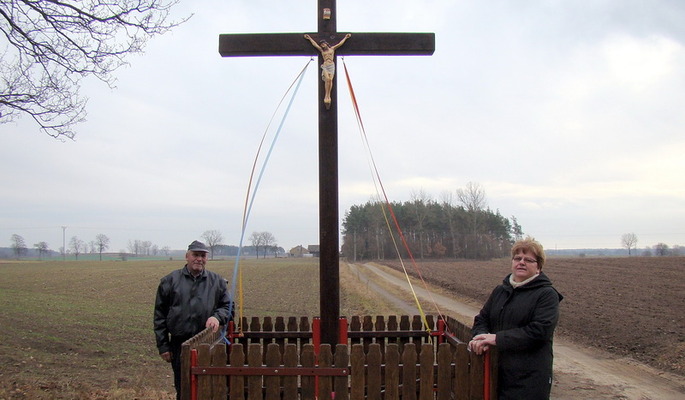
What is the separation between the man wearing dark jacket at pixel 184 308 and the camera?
196 inches

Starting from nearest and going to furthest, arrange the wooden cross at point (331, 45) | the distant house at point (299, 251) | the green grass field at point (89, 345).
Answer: the wooden cross at point (331, 45) → the green grass field at point (89, 345) → the distant house at point (299, 251)

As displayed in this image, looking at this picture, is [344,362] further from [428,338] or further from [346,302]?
[346,302]

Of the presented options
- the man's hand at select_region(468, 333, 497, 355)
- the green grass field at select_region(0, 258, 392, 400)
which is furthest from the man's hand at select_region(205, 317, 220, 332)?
the man's hand at select_region(468, 333, 497, 355)

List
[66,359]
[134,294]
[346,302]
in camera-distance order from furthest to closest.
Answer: [134,294], [346,302], [66,359]

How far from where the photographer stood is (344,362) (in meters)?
3.80

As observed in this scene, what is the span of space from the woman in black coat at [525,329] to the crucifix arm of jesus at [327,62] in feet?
6.72

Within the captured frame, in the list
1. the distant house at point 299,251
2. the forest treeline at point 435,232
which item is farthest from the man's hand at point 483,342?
the distant house at point 299,251

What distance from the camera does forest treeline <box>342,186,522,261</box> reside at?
300 feet

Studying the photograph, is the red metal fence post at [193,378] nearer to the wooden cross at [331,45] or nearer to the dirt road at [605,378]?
the wooden cross at [331,45]

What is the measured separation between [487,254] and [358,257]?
73.5 feet

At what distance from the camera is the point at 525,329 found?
11.8ft

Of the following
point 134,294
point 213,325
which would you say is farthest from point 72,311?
point 213,325

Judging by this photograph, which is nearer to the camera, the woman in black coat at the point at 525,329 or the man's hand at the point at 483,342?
the woman in black coat at the point at 525,329

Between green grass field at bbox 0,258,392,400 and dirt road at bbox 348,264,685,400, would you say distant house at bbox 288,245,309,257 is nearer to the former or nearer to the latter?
green grass field at bbox 0,258,392,400
